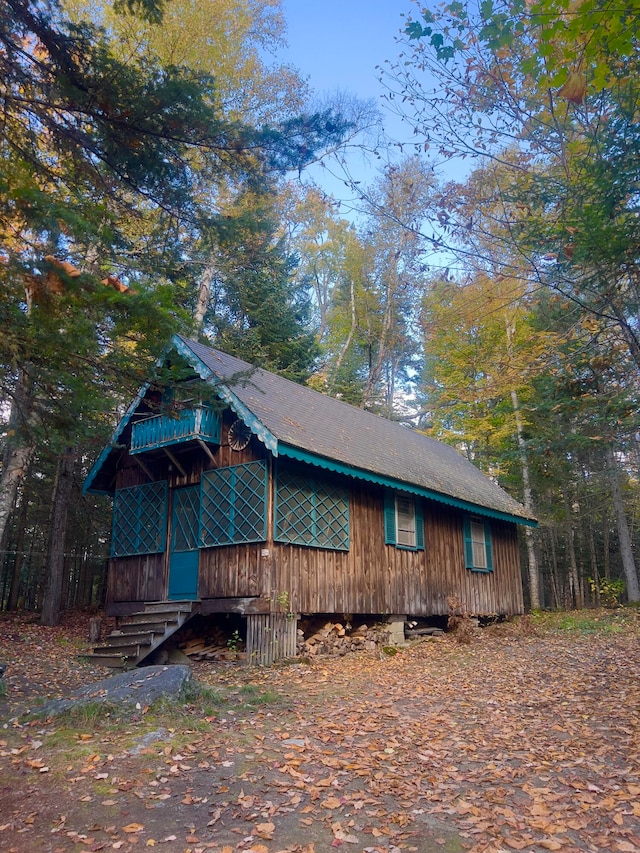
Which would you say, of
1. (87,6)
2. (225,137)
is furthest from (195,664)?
(87,6)

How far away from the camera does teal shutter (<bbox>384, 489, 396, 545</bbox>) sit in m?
14.0

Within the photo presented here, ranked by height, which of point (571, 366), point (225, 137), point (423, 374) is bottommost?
point (571, 366)

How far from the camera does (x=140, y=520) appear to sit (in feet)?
46.2

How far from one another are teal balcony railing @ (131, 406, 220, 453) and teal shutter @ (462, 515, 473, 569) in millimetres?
7912

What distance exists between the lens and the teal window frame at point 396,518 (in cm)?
1404

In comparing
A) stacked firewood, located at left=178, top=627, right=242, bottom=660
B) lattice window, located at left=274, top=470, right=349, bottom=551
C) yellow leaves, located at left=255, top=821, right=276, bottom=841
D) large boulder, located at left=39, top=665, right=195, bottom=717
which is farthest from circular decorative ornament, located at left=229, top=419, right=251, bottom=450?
yellow leaves, located at left=255, top=821, right=276, bottom=841

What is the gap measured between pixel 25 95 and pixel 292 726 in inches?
286

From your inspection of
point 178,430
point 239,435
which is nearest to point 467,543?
point 239,435

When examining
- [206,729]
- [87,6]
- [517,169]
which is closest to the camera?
[206,729]

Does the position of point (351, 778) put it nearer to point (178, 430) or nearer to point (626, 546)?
point (178, 430)

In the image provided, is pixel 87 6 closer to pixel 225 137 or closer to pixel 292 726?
pixel 225 137

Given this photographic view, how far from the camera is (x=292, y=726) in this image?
6.74m

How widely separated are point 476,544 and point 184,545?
28.0 ft

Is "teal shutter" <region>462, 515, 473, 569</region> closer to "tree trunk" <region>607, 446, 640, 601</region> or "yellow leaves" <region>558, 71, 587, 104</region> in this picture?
"tree trunk" <region>607, 446, 640, 601</region>
